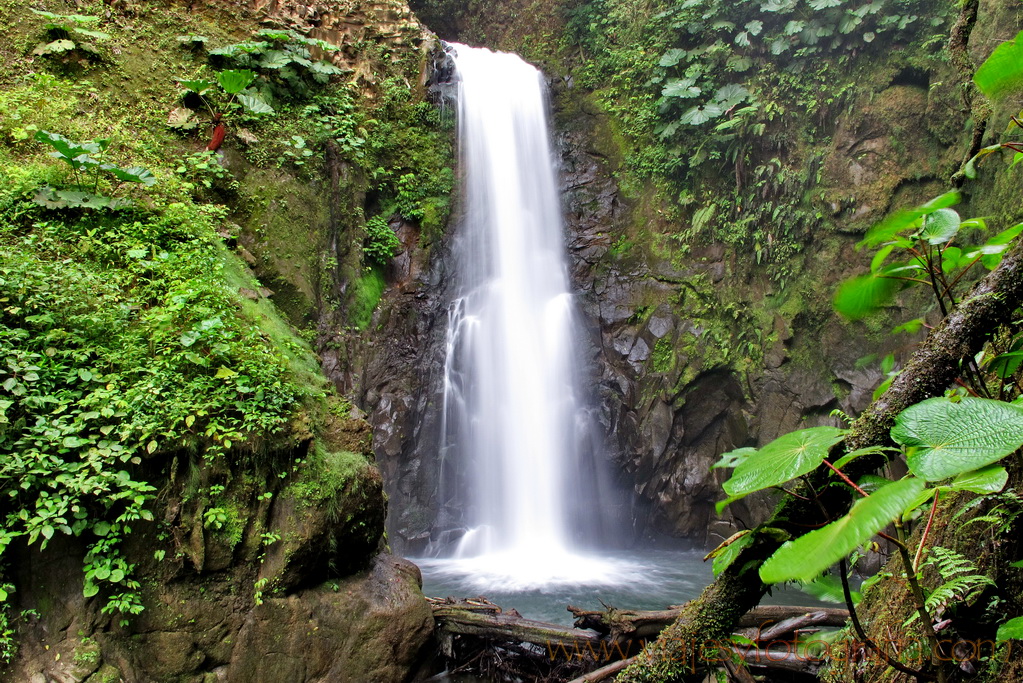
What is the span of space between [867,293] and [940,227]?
9.2 inches

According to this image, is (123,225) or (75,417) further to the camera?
(123,225)

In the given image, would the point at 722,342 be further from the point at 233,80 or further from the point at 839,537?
the point at 839,537

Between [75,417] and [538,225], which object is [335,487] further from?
[538,225]

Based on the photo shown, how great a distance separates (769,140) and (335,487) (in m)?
9.72

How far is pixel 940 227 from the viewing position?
149 centimetres

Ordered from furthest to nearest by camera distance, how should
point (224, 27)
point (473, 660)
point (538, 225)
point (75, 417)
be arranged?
point (538, 225) < point (224, 27) < point (473, 660) < point (75, 417)

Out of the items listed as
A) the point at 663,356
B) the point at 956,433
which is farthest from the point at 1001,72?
the point at 663,356

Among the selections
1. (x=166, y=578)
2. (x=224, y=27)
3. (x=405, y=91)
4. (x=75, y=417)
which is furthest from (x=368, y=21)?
(x=166, y=578)

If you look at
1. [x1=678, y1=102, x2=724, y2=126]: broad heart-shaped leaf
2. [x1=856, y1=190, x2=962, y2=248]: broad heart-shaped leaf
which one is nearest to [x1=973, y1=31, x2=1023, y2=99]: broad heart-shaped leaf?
[x1=856, y1=190, x2=962, y2=248]: broad heart-shaped leaf

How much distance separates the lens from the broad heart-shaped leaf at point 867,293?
1.55 m

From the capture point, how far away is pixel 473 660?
177 inches

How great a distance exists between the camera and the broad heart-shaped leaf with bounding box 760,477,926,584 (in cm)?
66

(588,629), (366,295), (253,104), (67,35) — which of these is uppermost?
(67,35)

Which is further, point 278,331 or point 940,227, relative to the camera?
point 278,331
